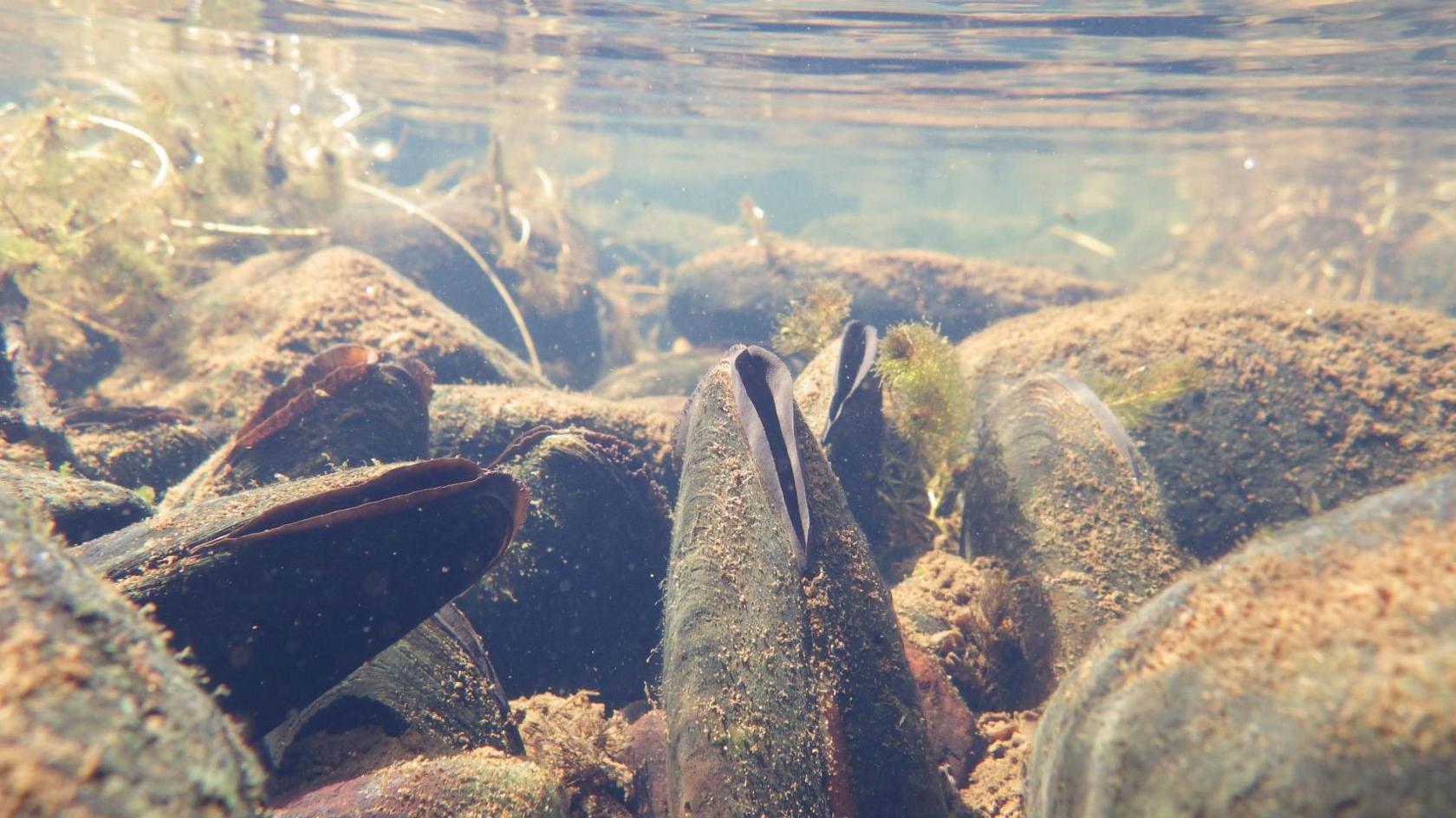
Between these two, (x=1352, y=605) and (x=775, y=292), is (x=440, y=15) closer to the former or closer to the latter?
(x=775, y=292)

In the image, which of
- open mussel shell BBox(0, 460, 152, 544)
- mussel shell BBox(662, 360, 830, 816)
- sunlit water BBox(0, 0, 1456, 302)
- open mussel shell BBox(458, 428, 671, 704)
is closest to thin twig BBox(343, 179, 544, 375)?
sunlit water BBox(0, 0, 1456, 302)

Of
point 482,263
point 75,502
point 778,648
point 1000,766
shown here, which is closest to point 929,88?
point 482,263

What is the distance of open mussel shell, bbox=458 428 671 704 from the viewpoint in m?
3.45

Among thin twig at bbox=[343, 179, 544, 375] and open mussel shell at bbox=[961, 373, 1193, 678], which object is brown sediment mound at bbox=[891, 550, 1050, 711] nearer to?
open mussel shell at bbox=[961, 373, 1193, 678]

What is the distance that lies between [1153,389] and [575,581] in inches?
160

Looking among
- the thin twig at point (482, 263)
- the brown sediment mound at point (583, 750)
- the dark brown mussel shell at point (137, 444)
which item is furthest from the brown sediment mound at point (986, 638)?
the thin twig at point (482, 263)

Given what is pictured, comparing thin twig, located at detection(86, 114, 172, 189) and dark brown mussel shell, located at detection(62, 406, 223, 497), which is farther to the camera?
thin twig, located at detection(86, 114, 172, 189)

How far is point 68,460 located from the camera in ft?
13.6

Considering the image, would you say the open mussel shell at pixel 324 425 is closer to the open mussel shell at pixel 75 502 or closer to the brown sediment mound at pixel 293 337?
the open mussel shell at pixel 75 502

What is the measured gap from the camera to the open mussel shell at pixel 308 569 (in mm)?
1935

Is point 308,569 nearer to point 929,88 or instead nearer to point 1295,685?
point 1295,685

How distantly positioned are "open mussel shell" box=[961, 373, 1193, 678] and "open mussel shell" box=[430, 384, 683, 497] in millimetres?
2177

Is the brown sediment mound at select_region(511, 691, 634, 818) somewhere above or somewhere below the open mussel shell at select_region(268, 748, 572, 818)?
below

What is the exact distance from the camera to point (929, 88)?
2034 centimetres
